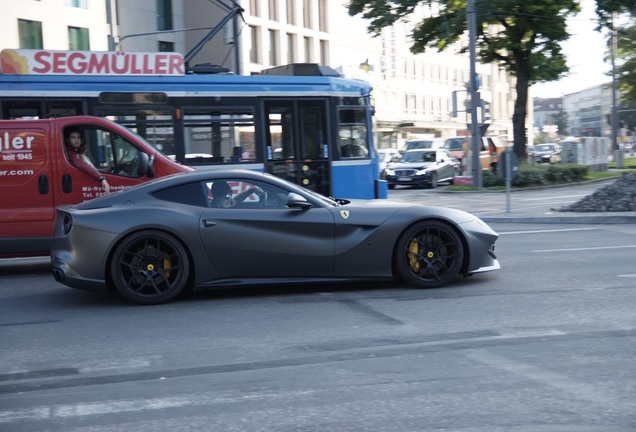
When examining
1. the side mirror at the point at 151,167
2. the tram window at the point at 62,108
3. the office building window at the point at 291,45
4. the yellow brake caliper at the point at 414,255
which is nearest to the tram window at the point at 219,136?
the tram window at the point at 62,108

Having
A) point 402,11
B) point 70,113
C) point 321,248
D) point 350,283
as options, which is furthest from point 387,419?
point 402,11

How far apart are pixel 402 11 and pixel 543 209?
17364mm

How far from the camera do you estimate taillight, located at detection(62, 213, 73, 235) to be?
27.1ft

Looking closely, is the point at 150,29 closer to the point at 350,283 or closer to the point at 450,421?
the point at 350,283

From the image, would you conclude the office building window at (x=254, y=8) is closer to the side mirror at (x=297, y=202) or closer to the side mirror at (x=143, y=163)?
the side mirror at (x=143, y=163)

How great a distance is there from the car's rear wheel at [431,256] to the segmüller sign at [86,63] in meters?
Answer: 7.23

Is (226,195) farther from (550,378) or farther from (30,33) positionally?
(30,33)

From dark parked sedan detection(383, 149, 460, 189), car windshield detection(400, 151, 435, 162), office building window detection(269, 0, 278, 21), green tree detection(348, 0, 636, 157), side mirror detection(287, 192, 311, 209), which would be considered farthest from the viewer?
office building window detection(269, 0, 278, 21)

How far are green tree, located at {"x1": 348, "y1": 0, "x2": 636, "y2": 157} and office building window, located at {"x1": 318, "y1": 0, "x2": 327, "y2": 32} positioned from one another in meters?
23.6

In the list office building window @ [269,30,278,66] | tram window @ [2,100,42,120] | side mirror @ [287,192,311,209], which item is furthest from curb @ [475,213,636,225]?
office building window @ [269,30,278,66]

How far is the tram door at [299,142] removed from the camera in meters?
15.3

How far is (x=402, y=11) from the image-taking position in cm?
3544

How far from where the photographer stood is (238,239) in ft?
27.3

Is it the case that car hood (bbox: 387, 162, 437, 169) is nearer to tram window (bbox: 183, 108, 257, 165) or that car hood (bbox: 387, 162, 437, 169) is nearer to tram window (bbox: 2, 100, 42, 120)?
tram window (bbox: 183, 108, 257, 165)
